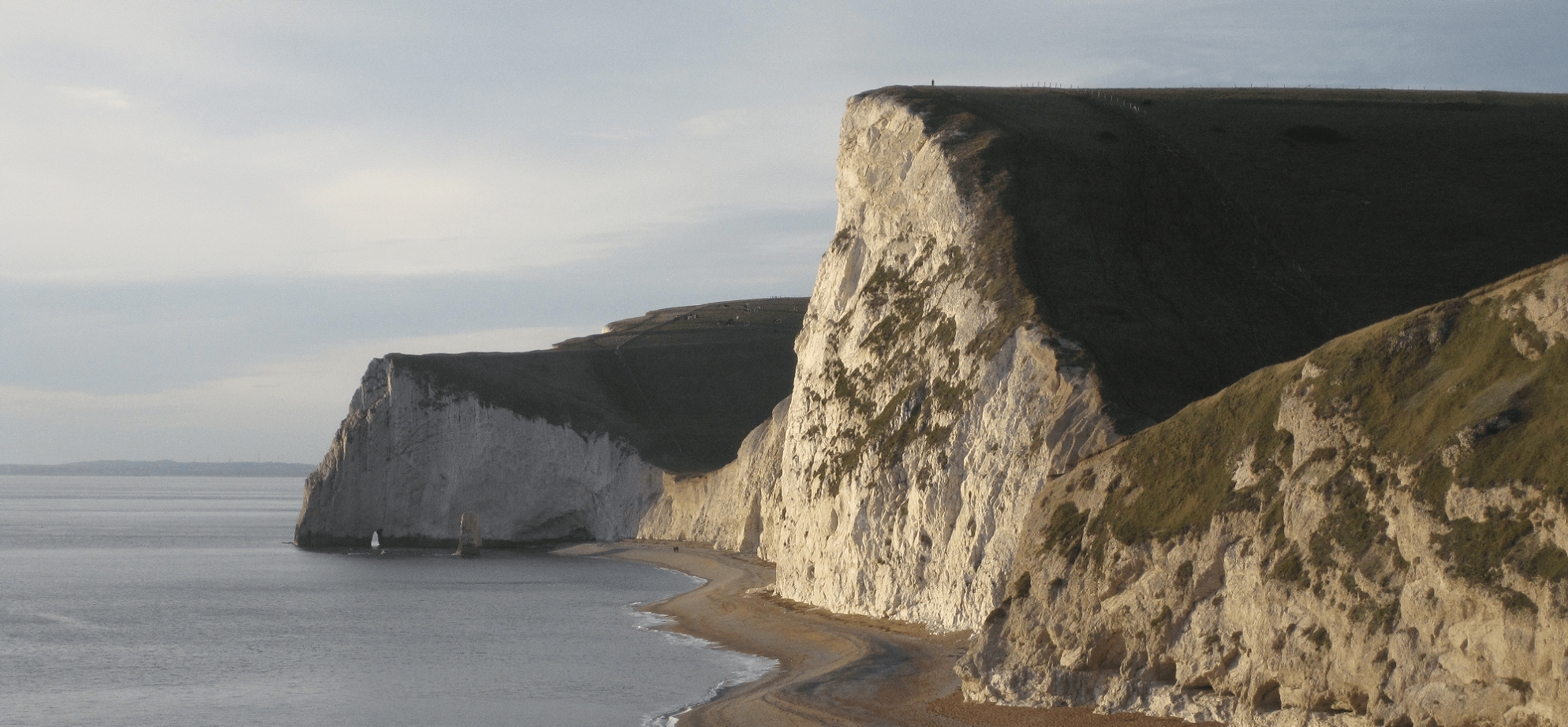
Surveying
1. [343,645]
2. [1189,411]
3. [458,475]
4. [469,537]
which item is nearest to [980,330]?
[1189,411]

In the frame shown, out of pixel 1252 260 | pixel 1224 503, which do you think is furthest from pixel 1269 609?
pixel 1252 260

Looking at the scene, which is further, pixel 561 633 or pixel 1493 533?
pixel 561 633

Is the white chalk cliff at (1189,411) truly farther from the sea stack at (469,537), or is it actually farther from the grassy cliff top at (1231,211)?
the sea stack at (469,537)

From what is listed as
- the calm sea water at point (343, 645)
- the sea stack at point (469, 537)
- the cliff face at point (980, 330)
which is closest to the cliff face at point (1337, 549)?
the cliff face at point (980, 330)

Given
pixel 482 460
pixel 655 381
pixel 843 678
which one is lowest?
pixel 843 678

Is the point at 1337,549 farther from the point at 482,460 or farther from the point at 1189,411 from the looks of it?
the point at 482,460

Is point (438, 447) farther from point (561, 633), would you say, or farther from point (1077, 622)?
point (1077, 622)
